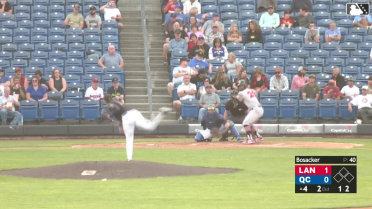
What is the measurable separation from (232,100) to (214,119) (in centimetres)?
128

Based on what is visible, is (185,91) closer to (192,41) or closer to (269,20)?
(192,41)

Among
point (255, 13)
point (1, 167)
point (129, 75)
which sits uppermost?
point (255, 13)

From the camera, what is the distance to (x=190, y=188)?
17125 mm

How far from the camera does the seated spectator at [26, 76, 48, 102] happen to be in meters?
29.2

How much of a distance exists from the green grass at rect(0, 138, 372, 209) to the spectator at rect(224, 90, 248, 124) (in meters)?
4.02

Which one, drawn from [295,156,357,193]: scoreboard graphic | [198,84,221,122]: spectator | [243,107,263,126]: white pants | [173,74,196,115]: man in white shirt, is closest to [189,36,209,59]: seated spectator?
[173,74,196,115]: man in white shirt

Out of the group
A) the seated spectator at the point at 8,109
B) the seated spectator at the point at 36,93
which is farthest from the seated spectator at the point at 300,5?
the seated spectator at the point at 8,109

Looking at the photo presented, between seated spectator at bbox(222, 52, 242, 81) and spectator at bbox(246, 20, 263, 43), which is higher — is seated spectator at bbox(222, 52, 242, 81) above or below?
below

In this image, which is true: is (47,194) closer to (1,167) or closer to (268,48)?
(1,167)

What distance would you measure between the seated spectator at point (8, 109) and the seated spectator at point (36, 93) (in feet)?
2.31

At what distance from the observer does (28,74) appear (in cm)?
3005

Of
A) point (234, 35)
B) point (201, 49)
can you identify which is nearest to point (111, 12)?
point (201, 49)

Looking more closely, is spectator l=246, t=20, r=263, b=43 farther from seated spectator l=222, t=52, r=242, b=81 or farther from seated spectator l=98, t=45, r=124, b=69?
seated spectator l=98, t=45, r=124, b=69

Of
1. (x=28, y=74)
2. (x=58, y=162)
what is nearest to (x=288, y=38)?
(x=28, y=74)
